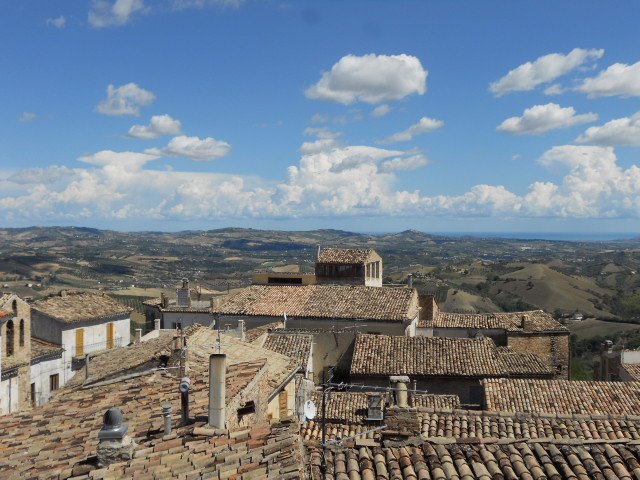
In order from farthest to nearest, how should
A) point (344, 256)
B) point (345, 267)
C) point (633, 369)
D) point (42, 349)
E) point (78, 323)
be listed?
point (344, 256)
point (345, 267)
point (78, 323)
point (42, 349)
point (633, 369)

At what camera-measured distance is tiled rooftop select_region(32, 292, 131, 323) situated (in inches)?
1281

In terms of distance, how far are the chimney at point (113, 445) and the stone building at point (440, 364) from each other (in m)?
16.5

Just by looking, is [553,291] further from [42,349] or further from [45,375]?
[45,375]

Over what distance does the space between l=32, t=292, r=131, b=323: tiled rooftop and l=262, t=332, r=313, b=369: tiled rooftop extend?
1272 cm

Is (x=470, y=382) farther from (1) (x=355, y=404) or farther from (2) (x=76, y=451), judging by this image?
(2) (x=76, y=451)

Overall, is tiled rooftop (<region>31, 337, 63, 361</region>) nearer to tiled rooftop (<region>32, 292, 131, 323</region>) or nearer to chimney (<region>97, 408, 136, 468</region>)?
tiled rooftop (<region>32, 292, 131, 323</region>)

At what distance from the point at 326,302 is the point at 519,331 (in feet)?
33.9

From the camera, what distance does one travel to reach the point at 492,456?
7.68 metres

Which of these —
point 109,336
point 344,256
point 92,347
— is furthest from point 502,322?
point 92,347

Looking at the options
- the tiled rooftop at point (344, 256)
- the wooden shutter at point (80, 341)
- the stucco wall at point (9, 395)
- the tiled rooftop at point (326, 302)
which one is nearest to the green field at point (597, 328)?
the tiled rooftop at point (344, 256)

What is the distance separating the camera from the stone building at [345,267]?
139ft

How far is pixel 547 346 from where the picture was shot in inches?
1320

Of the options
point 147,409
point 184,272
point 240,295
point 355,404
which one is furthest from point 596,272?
point 147,409

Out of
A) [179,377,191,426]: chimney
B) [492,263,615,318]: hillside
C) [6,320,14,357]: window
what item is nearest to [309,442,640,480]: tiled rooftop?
[179,377,191,426]: chimney
